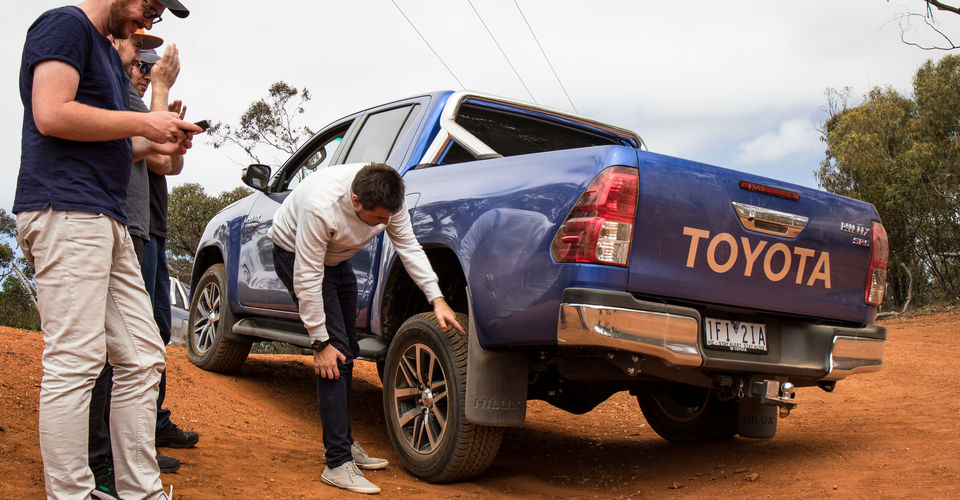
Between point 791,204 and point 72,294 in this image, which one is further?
point 791,204

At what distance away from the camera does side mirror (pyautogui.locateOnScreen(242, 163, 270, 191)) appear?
5895 millimetres

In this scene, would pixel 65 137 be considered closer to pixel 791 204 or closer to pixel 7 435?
pixel 7 435

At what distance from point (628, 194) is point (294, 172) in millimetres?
3561

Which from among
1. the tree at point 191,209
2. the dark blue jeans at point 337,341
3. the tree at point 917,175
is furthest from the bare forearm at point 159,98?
the tree at point 191,209

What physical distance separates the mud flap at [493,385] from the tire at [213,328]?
3164mm

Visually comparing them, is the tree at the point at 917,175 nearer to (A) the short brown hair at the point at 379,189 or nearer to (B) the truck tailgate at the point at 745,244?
(B) the truck tailgate at the point at 745,244

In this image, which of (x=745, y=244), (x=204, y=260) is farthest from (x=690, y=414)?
(x=204, y=260)

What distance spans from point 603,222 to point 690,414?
234cm

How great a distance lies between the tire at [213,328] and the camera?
254 inches

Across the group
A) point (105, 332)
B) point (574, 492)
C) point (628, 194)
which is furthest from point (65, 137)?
point (574, 492)

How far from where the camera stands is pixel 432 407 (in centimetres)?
418

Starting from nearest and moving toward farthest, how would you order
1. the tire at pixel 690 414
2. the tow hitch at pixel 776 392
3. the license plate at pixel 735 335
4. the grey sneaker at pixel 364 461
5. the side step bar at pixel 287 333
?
1. the license plate at pixel 735 335
2. the tow hitch at pixel 776 392
3. the grey sneaker at pixel 364 461
4. the side step bar at pixel 287 333
5. the tire at pixel 690 414

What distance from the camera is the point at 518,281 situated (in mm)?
3580

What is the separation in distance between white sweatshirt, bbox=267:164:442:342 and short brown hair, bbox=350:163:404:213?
18cm
